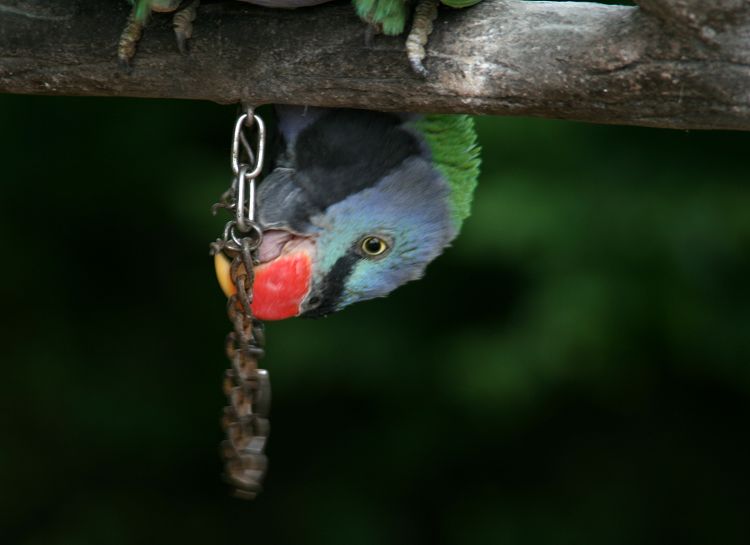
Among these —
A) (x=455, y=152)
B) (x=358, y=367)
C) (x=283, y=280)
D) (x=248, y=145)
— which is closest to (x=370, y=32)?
(x=248, y=145)

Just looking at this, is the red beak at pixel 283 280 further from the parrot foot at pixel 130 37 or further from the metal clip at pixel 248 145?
the parrot foot at pixel 130 37

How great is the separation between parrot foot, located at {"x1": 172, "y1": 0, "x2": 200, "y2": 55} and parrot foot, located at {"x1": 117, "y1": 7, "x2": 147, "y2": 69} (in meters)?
0.07

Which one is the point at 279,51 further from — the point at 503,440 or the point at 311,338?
the point at 503,440

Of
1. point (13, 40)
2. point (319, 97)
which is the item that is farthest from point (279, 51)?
point (13, 40)

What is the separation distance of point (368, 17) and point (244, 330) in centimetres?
62

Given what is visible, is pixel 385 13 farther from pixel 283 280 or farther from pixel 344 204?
pixel 283 280

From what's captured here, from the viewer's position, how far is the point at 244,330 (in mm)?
1973

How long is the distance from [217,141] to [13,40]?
1.82 metres

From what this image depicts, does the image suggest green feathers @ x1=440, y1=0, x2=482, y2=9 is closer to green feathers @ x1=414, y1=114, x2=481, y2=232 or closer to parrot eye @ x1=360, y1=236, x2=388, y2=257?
green feathers @ x1=414, y1=114, x2=481, y2=232

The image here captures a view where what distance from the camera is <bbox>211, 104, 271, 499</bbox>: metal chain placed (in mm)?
1949

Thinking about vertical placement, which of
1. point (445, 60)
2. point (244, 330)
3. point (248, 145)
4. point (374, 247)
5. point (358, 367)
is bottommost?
point (358, 367)

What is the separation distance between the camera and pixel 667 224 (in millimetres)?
3381

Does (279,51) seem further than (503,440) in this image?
No

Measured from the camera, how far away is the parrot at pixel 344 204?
213 centimetres
